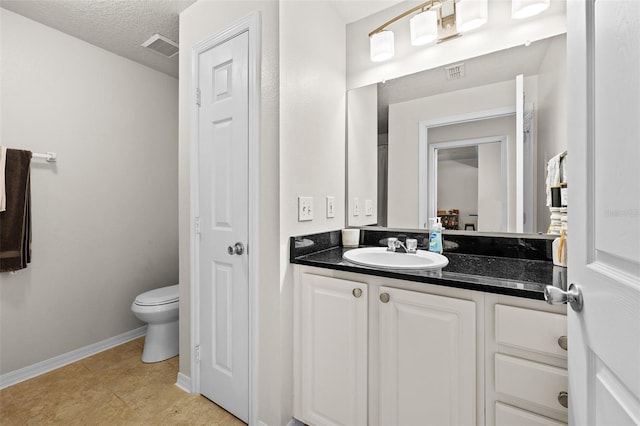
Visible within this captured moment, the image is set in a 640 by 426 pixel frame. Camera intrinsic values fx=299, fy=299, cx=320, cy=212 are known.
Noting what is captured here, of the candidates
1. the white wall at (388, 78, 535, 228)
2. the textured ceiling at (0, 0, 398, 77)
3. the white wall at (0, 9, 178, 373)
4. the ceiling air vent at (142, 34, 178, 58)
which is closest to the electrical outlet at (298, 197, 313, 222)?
the white wall at (388, 78, 535, 228)

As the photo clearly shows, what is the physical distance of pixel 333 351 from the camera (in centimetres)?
137

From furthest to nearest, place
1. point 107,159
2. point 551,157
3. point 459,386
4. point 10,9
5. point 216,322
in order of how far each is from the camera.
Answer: point 107,159
point 10,9
point 216,322
point 551,157
point 459,386

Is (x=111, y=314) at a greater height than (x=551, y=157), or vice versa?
(x=551, y=157)

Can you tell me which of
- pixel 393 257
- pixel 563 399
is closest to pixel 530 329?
pixel 563 399

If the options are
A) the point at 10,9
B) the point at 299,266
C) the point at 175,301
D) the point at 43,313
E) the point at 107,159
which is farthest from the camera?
the point at 107,159

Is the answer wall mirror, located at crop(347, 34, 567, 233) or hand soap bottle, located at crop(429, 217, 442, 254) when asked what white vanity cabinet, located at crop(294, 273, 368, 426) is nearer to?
hand soap bottle, located at crop(429, 217, 442, 254)

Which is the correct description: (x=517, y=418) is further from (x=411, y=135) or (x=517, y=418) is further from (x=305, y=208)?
(x=411, y=135)

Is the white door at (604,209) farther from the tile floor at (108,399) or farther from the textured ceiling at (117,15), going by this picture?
the tile floor at (108,399)

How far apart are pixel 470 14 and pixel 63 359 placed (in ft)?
11.0

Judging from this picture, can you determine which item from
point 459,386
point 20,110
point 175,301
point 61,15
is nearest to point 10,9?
point 61,15

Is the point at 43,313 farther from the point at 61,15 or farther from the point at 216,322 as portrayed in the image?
the point at 61,15

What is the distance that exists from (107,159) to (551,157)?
2956 mm

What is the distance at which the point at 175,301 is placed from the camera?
222 cm

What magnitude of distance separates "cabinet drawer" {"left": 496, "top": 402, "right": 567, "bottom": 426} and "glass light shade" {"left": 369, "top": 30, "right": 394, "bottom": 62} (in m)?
1.75
